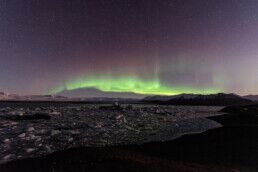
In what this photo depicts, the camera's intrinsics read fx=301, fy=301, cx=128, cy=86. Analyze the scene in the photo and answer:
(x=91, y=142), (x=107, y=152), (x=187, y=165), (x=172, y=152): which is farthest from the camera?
(x=91, y=142)

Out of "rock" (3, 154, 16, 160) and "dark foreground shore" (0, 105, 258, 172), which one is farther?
"rock" (3, 154, 16, 160)

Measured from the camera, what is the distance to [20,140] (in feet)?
76.5

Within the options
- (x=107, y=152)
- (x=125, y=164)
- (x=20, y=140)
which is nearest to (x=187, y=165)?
(x=125, y=164)

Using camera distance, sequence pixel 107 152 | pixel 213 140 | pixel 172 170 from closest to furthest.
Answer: pixel 172 170
pixel 107 152
pixel 213 140

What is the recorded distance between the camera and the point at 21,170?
14.4 meters

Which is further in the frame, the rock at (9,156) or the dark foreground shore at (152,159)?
the rock at (9,156)

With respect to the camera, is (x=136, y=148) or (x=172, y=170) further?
(x=136, y=148)

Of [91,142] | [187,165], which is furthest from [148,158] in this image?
[91,142]

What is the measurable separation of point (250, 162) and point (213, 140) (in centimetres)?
785

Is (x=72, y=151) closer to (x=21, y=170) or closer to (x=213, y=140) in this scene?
(x=21, y=170)

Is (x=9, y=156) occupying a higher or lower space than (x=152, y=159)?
lower

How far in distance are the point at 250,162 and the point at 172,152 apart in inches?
184

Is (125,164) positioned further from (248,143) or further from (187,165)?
(248,143)

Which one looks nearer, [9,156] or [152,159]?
[152,159]
